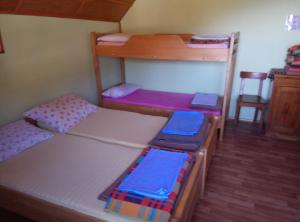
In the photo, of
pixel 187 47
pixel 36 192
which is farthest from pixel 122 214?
pixel 187 47

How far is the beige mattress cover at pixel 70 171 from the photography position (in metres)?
1.38

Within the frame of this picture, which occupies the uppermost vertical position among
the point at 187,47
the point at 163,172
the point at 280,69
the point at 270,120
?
the point at 187,47

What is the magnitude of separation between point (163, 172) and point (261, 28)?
2.54 m

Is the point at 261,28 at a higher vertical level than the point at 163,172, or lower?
higher

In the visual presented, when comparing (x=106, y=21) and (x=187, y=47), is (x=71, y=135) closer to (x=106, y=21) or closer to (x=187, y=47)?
(x=187, y=47)

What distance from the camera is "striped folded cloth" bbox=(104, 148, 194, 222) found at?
1176 mm

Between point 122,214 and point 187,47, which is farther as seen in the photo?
point 187,47

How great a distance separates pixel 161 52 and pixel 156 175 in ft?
5.74

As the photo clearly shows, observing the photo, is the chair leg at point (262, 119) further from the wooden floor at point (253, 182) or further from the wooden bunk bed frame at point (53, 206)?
the wooden bunk bed frame at point (53, 206)

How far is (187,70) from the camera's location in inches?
139

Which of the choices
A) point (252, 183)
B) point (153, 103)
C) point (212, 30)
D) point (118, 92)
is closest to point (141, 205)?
point (252, 183)

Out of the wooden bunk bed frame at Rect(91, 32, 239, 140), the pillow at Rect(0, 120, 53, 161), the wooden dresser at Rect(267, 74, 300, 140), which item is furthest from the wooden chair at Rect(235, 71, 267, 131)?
the pillow at Rect(0, 120, 53, 161)

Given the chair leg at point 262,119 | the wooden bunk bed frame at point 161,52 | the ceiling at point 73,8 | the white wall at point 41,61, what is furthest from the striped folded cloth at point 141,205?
the chair leg at point 262,119

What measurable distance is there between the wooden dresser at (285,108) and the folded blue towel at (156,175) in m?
1.78
